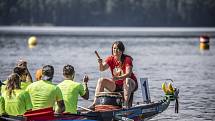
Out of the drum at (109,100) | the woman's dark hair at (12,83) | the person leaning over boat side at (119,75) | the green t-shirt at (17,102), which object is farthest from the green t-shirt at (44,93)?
the person leaning over boat side at (119,75)

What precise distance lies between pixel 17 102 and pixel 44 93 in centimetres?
70

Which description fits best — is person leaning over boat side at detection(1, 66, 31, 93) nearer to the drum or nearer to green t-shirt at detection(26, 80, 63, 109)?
green t-shirt at detection(26, 80, 63, 109)

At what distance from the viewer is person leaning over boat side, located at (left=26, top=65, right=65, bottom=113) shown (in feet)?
57.9

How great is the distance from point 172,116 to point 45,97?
781 cm

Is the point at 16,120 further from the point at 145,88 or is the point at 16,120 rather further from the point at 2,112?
the point at 145,88

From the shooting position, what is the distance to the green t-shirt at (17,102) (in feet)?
57.7

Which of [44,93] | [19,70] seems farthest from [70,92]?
[19,70]

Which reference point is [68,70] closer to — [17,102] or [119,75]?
[17,102]

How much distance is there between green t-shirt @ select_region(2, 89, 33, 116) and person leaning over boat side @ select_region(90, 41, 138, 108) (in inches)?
142

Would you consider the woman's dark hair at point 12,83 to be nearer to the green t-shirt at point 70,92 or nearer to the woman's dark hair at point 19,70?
the woman's dark hair at point 19,70

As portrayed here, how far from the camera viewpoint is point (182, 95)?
101 ft

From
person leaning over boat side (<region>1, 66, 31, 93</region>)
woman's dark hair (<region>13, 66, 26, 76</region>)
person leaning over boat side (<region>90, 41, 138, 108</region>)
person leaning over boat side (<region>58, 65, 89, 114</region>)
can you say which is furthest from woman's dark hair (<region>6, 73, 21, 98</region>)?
person leaning over boat side (<region>90, 41, 138, 108</region>)

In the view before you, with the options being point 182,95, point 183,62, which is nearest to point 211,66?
point 183,62

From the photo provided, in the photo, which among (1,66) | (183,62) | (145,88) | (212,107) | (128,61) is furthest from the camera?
(183,62)
